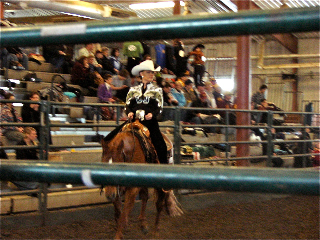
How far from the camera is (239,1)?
832 centimetres

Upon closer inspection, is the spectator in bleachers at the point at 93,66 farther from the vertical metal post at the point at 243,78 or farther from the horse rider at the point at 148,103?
the horse rider at the point at 148,103

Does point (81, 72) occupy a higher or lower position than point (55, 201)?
higher

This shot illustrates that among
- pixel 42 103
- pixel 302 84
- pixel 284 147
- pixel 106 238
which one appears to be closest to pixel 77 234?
pixel 106 238

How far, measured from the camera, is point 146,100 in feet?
16.9

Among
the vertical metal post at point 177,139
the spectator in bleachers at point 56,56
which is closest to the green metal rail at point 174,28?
the vertical metal post at point 177,139

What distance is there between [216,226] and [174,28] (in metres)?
4.96

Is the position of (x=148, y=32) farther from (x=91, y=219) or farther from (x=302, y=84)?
(x=302, y=84)

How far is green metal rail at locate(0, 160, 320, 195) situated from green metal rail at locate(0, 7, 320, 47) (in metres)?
0.29

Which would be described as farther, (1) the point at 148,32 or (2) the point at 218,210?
(2) the point at 218,210

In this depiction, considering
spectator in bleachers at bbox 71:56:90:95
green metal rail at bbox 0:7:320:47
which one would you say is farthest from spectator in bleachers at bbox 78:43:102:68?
green metal rail at bbox 0:7:320:47

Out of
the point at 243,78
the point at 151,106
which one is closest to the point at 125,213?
the point at 151,106

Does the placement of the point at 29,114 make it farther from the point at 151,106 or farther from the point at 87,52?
the point at 87,52

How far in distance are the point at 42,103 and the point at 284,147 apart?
6.75m

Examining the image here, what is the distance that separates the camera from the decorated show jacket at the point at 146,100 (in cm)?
513
